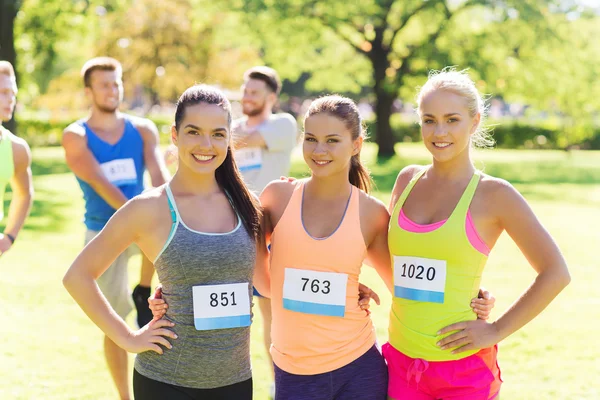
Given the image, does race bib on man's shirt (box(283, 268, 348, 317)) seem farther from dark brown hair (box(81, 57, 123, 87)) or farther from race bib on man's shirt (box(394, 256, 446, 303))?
dark brown hair (box(81, 57, 123, 87))

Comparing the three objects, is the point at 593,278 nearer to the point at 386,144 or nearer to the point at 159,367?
the point at 159,367

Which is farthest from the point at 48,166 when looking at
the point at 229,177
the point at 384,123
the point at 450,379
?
the point at 450,379

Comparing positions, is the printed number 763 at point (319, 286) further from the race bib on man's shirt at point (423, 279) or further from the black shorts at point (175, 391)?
the black shorts at point (175, 391)

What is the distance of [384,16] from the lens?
24094 mm

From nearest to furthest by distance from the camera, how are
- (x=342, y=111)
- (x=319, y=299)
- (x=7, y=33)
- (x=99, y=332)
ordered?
1. (x=319, y=299)
2. (x=342, y=111)
3. (x=99, y=332)
4. (x=7, y=33)

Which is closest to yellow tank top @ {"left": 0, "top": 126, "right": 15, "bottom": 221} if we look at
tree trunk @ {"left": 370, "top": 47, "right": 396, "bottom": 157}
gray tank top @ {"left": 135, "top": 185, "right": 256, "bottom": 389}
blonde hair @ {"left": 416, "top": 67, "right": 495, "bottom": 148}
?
gray tank top @ {"left": 135, "top": 185, "right": 256, "bottom": 389}

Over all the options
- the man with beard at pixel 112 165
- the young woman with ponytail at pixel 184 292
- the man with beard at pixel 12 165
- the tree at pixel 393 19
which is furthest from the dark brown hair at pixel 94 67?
the tree at pixel 393 19

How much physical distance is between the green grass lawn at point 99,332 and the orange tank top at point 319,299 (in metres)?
1.42

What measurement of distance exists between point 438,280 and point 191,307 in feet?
3.10

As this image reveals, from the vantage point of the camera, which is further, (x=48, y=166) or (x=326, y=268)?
(x=48, y=166)

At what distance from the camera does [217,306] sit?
2.59 metres

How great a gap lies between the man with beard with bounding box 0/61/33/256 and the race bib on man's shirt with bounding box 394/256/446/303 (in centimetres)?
259

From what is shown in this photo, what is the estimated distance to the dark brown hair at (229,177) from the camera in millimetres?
2768

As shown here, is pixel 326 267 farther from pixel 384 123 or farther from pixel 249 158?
pixel 384 123
